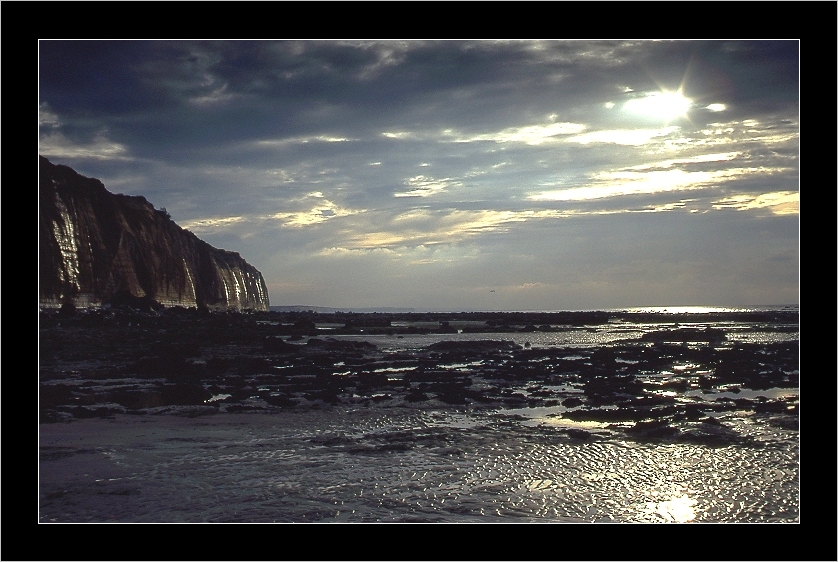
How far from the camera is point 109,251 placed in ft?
154

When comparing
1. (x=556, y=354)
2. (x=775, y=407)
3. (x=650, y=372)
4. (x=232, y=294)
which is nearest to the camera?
(x=775, y=407)

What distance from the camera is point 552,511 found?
7141 millimetres

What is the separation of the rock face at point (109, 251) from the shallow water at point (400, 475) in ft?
70.3

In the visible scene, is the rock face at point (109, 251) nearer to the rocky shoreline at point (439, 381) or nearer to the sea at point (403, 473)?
the rocky shoreline at point (439, 381)

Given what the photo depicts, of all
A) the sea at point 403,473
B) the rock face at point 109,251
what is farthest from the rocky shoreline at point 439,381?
the rock face at point 109,251

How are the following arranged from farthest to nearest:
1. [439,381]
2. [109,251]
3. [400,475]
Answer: [109,251] → [439,381] → [400,475]

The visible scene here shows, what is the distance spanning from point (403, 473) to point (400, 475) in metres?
0.09

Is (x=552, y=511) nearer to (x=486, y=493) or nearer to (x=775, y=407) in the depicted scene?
(x=486, y=493)

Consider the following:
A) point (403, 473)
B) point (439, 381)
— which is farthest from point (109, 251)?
point (403, 473)

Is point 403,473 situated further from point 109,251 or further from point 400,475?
point 109,251
